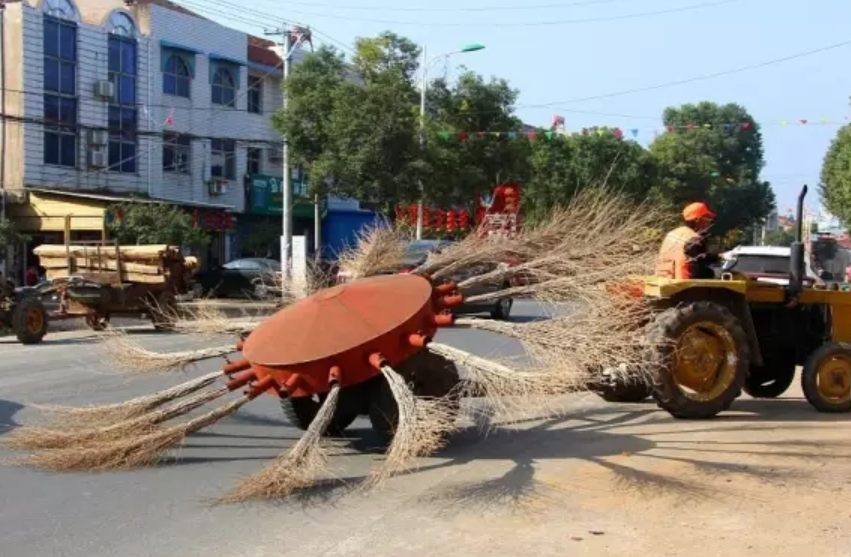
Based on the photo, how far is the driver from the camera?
31.1ft

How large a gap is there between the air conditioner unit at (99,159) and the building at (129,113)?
49 millimetres

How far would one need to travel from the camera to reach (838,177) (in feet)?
115

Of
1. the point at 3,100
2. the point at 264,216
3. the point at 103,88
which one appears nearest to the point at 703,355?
the point at 3,100

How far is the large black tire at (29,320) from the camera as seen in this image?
17.4m

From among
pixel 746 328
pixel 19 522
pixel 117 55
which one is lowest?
pixel 19 522

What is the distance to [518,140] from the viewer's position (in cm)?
3394

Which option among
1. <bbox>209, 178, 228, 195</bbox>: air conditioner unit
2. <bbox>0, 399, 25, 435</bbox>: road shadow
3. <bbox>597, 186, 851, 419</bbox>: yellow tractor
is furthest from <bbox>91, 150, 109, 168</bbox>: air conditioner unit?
<bbox>597, 186, 851, 419</bbox>: yellow tractor

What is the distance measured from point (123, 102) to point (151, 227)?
1012 cm

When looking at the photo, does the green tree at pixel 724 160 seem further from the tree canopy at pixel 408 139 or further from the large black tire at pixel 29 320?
the large black tire at pixel 29 320

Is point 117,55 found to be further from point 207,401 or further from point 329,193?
point 207,401

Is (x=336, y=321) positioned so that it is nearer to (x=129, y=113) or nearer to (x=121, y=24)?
(x=129, y=113)

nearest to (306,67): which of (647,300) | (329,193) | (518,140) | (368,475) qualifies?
(329,193)

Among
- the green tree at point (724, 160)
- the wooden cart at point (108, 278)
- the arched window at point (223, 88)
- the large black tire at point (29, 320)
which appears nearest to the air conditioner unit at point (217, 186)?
the arched window at point (223, 88)

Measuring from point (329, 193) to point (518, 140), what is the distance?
25.2 ft
